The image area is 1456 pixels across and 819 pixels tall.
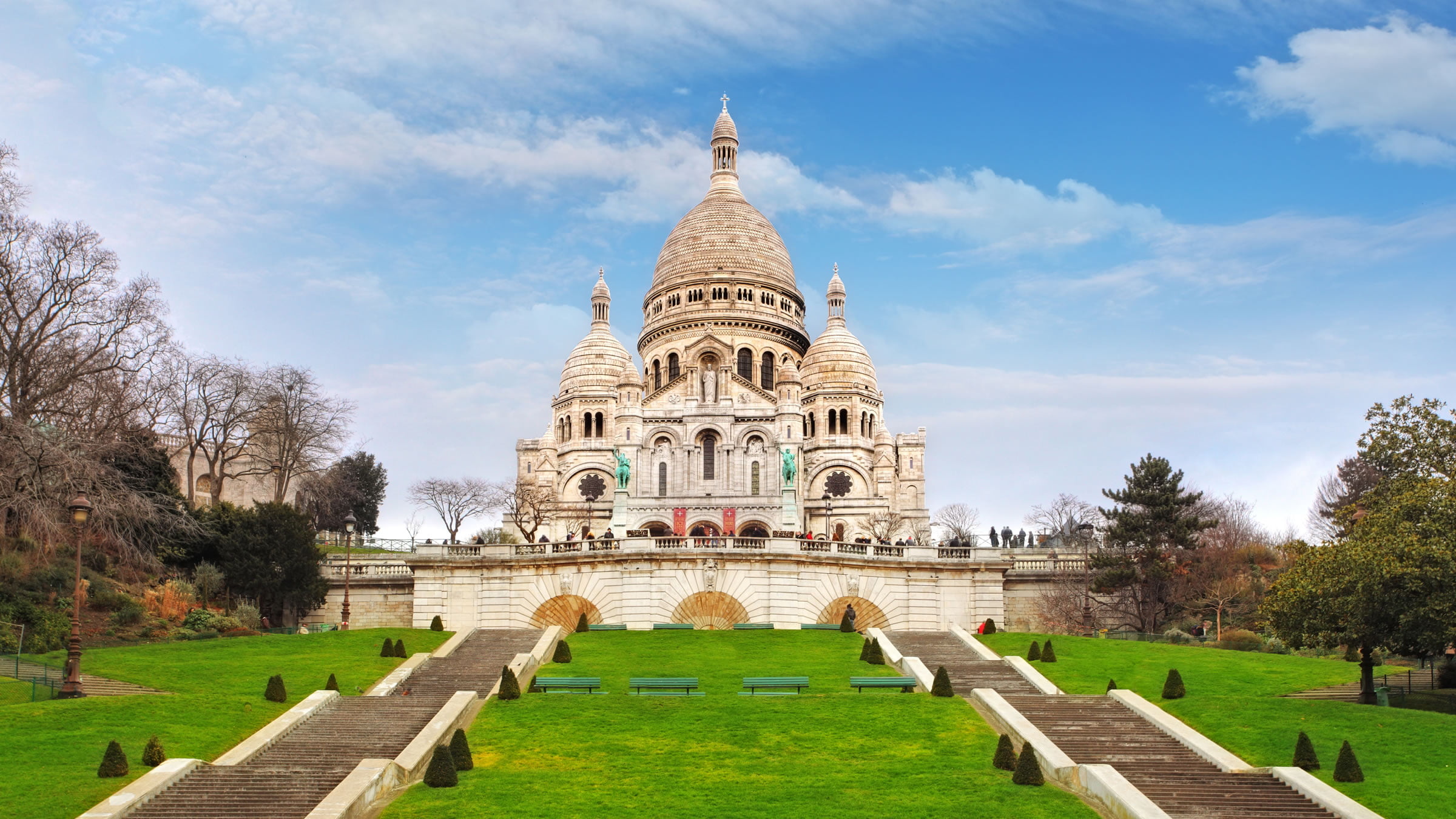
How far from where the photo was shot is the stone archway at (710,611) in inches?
1788

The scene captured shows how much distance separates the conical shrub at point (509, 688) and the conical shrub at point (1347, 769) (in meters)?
17.9

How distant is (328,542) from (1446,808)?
62554 millimetres

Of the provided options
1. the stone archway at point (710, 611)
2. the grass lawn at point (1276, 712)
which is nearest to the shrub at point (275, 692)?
the stone archway at point (710, 611)

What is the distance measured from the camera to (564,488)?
3583 inches

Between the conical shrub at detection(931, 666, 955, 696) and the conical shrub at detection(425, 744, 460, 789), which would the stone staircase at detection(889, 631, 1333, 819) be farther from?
the conical shrub at detection(425, 744, 460, 789)

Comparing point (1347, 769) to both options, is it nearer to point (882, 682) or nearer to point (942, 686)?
point (942, 686)

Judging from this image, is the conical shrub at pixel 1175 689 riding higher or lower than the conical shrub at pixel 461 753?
higher

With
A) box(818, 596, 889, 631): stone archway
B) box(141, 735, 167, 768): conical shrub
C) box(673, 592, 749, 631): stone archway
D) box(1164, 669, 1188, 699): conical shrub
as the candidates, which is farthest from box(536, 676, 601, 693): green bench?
box(818, 596, 889, 631): stone archway

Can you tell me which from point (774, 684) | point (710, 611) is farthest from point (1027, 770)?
point (710, 611)

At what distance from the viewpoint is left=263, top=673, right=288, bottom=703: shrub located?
102 ft

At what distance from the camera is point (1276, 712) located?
98.4ft

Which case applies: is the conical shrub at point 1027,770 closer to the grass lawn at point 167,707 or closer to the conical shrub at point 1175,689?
the conical shrub at point 1175,689

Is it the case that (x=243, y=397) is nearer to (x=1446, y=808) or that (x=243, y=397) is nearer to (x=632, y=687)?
(x=632, y=687)

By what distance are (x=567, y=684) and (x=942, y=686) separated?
9.30m
